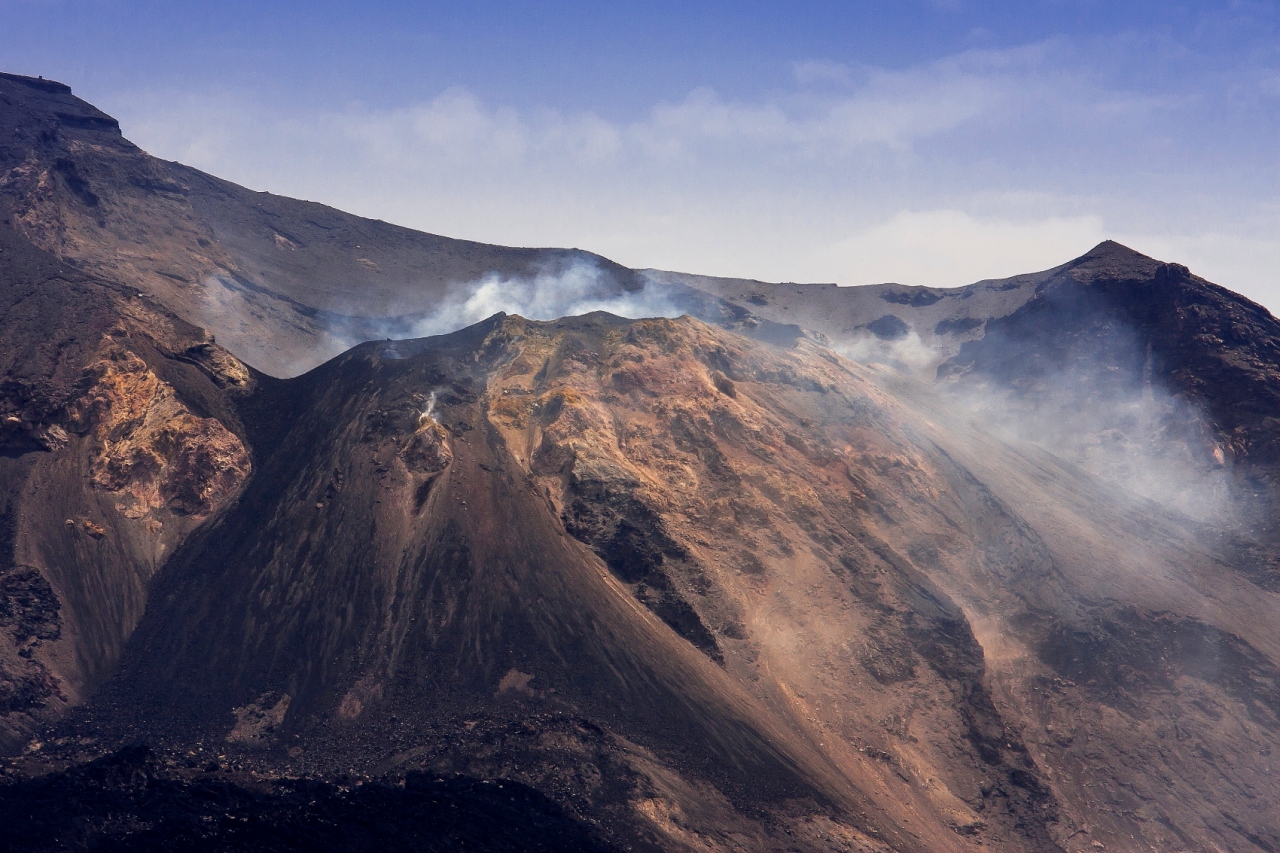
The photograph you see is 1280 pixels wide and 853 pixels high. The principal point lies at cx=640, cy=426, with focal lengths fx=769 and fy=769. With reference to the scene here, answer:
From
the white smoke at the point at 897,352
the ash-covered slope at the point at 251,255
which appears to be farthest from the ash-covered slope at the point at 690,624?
the white smoke at the point at 897,352

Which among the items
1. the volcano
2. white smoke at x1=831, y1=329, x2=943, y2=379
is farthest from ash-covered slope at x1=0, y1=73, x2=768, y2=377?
white smoke at x1=831, y1=329, x2=943, y2=379

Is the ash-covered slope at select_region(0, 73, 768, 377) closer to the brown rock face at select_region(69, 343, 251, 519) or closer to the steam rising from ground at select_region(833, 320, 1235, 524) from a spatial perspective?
the brown rock face at select_region(69, 343, 251, 519)

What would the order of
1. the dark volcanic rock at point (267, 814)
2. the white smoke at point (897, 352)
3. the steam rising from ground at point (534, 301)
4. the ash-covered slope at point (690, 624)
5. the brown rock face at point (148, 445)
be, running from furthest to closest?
the white smoke at point (897, 352) < the steam rising from ground at point (534, 301) < the brown rock face at point (148, 445) < the ash-covered slope at point (690, 624) < the dark volcanic rock at point (267, 814)

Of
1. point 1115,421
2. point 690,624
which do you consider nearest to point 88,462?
point 690,624

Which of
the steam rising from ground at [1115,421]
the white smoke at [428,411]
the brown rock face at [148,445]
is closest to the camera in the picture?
the brown rock face at [148,445]

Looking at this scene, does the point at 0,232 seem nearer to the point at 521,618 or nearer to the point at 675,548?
the point at 521,618

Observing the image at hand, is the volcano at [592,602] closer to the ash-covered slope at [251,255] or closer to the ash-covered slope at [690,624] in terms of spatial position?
the ash-covered slope at [690,624]

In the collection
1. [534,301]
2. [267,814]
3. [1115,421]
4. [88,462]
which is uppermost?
[534,301]

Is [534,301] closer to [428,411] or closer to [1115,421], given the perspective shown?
[428,411]

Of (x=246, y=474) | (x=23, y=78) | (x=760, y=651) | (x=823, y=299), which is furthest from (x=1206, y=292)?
(x=23, y=78)
